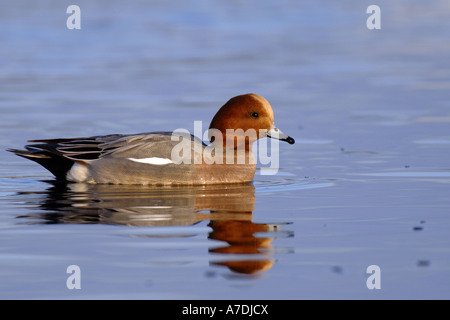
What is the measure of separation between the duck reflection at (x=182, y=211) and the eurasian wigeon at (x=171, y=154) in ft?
0.55

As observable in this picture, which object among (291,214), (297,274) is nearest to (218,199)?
(291,214)

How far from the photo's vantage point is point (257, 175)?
417 inches

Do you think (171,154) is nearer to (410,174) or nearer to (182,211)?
(182,211)

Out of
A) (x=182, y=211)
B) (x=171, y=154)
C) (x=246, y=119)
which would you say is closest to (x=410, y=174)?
(x=246, y=119)

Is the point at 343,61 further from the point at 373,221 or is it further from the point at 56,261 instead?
the point at 56,261

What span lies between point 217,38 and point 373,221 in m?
12.8

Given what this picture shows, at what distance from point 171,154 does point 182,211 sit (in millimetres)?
1670

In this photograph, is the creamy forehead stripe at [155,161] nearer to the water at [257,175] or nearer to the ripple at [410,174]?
the water at [257,175]

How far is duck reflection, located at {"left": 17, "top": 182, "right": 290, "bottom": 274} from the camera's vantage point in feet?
22.0

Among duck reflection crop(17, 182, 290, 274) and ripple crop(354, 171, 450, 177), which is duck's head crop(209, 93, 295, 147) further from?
ripple crop(354, 171, 450, 177)

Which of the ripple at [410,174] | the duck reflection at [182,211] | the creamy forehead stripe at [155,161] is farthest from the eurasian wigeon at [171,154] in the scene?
the ripple at [410,174]

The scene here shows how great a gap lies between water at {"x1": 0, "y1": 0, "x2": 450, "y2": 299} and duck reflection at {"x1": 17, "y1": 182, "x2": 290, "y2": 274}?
26mm

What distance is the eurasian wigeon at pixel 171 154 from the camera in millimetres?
9891

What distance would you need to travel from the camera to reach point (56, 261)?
639 centimetres
